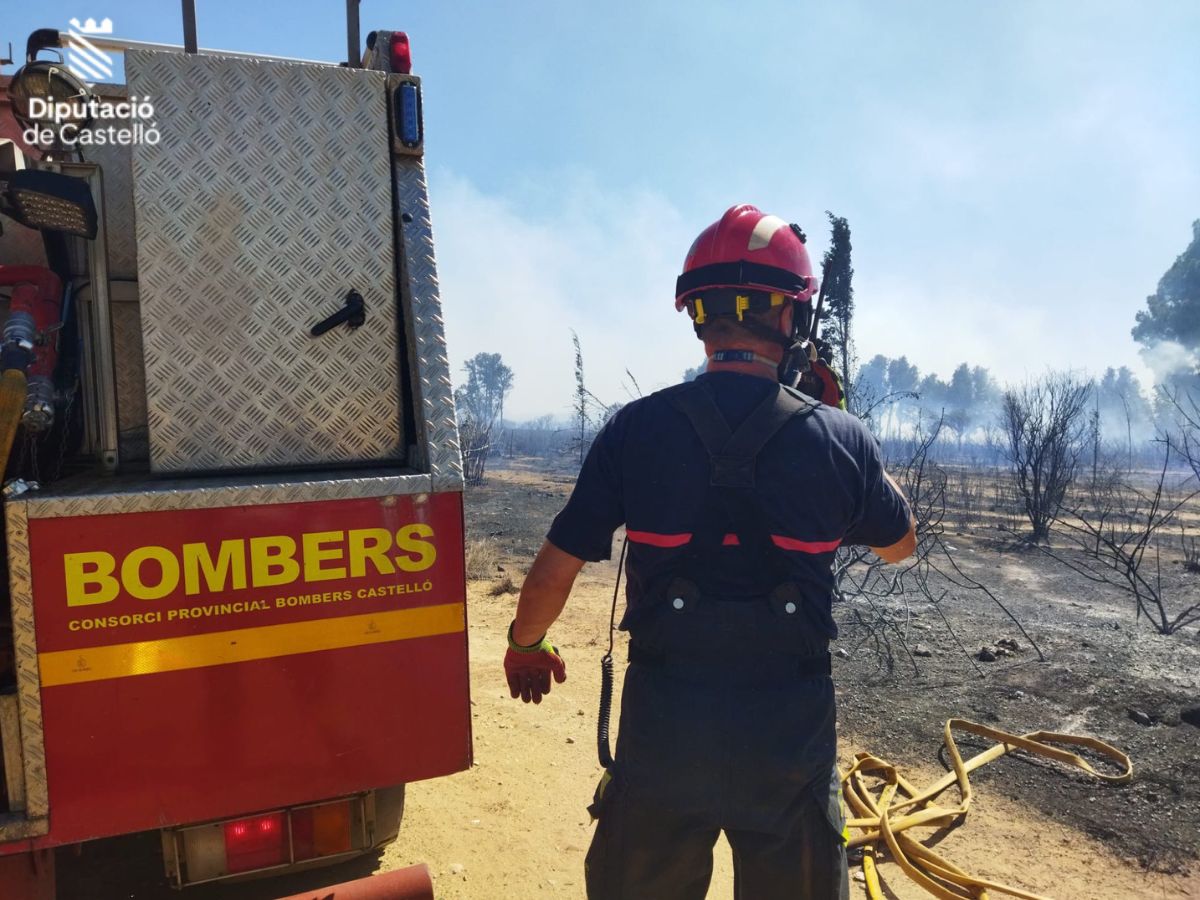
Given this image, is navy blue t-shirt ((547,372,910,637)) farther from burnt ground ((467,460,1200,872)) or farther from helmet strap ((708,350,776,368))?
burnt ground ((467,460,1200,872))

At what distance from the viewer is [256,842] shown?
2154 mm

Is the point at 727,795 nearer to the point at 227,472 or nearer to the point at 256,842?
the point at 256,842

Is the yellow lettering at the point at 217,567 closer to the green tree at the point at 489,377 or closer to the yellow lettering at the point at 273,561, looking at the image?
the yellow lettering at the point at 273,561

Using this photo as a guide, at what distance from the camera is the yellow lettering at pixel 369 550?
81.0 inches

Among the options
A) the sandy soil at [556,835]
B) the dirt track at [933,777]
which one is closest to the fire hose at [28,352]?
the dirt track at [933,777]

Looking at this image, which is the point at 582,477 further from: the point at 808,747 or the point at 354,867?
the point at 354,867

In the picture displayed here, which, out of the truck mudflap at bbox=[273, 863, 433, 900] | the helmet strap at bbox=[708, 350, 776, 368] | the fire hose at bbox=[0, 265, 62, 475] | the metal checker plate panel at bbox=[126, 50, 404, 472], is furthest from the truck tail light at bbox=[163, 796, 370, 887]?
the helmet strap at bbox=[708, 350, 776, 368]

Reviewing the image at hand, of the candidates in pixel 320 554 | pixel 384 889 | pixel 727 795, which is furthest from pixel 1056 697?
pixel 320 554

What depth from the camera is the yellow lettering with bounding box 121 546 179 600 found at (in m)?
1.86

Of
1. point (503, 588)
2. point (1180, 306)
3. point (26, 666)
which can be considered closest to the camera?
point (26, 666)

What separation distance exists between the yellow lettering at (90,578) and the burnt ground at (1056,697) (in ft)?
13.7

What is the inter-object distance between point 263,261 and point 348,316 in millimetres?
312

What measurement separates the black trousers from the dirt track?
5.07 feet

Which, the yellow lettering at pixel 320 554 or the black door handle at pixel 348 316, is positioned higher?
the black door handle at pixel 348 316
